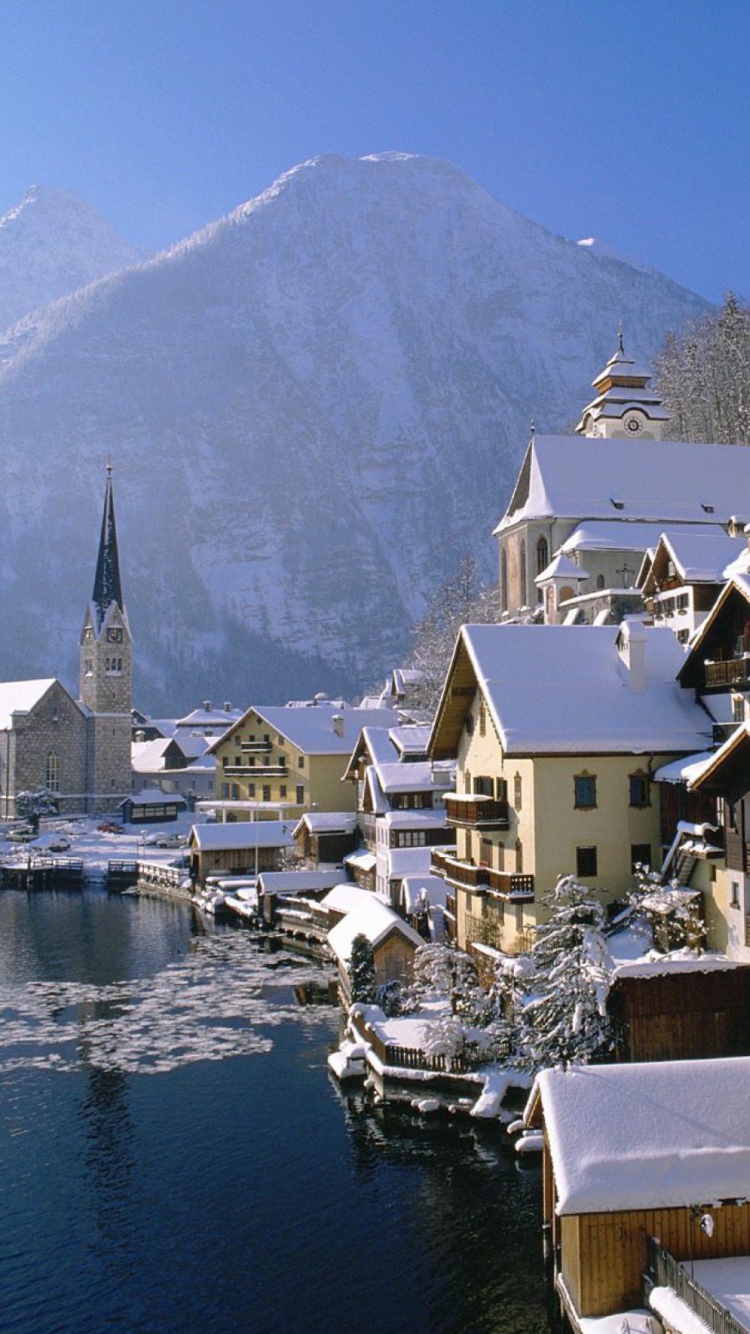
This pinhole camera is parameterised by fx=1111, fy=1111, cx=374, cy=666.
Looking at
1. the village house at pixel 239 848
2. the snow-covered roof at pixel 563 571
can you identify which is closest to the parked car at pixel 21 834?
the village house at pixel 239 848

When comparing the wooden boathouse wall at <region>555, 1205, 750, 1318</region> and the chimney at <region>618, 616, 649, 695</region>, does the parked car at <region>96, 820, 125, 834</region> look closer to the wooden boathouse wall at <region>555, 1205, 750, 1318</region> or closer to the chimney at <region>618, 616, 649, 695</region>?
the chimney at <region>618, 616, 649, 695</region>

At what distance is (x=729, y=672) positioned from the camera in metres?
36.3

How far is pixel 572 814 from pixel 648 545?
43.9m

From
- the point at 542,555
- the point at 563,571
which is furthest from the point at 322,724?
the point at 563,571

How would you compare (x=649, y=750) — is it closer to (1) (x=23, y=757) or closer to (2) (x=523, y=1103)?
(2) (x=523, y=1103)

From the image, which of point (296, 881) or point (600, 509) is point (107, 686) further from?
point (600, 509)

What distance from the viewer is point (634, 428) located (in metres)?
97.1

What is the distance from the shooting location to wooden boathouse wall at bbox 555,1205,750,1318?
19953 millimetres

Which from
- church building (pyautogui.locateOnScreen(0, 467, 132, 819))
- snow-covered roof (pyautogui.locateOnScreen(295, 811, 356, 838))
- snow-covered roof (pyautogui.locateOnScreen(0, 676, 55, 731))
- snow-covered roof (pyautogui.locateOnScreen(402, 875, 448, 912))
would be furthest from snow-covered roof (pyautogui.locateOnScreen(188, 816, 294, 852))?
snow-covered roof (pyautogui.locateOnScreen(0, 676, 55, 731))

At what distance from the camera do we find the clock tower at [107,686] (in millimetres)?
132125

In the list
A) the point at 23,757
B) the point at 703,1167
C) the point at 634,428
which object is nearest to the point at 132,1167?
the point at 703,1167

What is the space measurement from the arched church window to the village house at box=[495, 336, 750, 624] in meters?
0.07

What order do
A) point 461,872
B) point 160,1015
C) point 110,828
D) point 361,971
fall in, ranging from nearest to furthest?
point 461,872 → point 361,971 → point 160,1015 → point 110,828

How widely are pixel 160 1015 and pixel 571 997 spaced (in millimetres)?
22310
